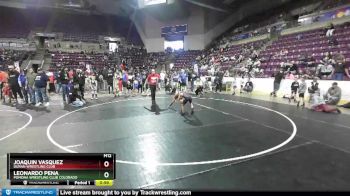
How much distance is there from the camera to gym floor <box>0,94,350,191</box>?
457 cm

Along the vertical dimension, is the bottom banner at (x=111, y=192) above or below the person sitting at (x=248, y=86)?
below

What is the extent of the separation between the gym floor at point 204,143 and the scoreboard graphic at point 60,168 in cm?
75

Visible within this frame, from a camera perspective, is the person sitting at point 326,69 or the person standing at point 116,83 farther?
the person standing at point 116,83

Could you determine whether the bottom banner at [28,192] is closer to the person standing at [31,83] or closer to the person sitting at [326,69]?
the person standing at [31,83]

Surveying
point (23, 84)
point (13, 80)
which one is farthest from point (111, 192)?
point (23, 84)

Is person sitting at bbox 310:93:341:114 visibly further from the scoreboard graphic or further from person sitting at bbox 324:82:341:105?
the scoreboard graphic

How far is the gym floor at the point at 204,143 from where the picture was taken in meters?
4.57

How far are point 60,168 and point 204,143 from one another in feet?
12.3

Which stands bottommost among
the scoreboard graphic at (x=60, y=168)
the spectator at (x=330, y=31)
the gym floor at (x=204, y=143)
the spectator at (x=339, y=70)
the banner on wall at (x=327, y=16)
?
the gym floor at (x=204, y=143)

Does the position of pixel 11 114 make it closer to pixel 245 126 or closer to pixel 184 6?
pixel 245 126

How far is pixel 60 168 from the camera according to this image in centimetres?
376

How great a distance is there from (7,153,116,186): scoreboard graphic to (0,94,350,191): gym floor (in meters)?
0.75

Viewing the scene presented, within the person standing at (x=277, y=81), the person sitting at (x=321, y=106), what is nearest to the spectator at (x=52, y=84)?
the person standing at (x=277, y=81)

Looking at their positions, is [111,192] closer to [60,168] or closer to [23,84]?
[60,168]
